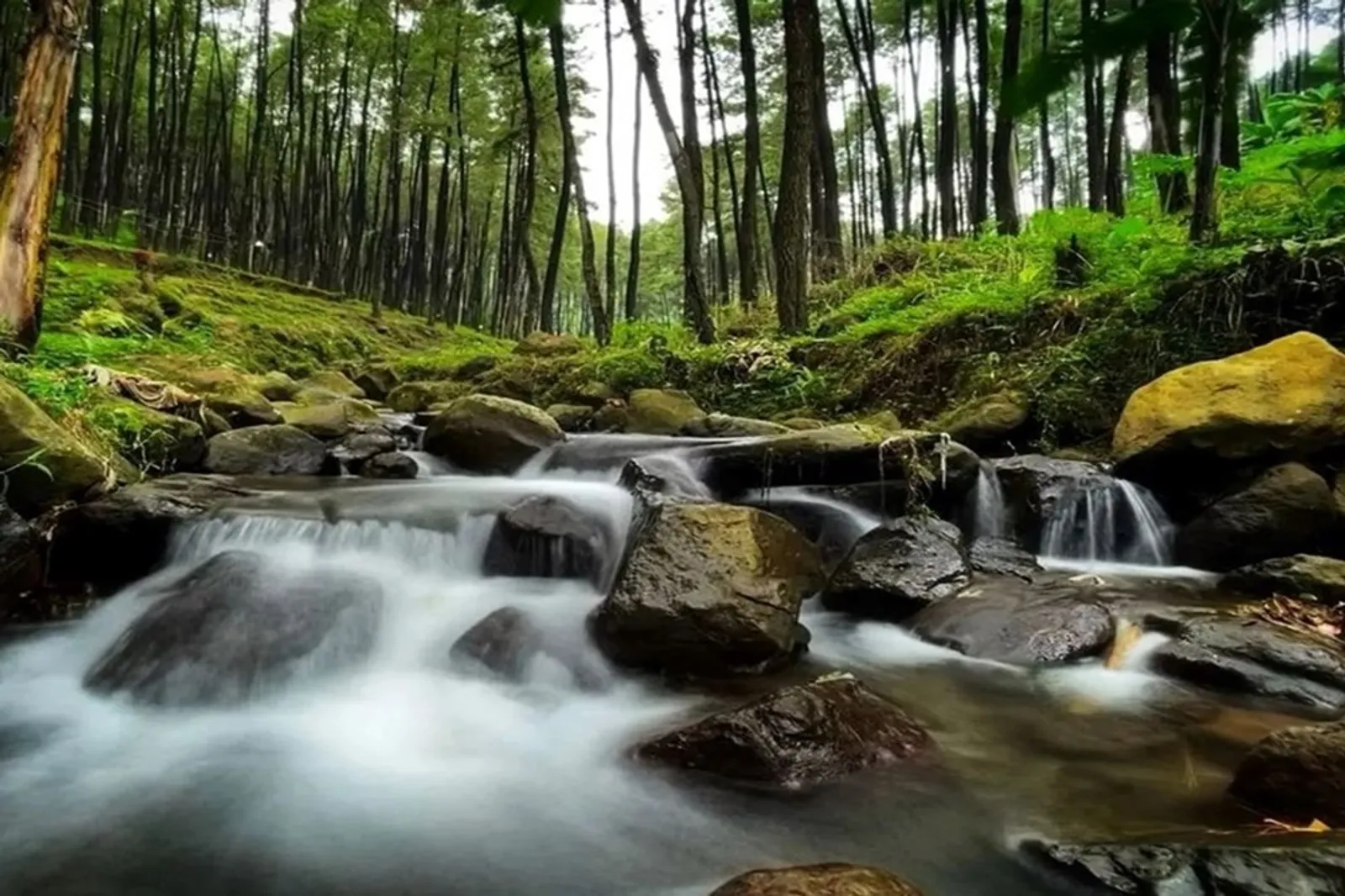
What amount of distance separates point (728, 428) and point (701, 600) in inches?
192

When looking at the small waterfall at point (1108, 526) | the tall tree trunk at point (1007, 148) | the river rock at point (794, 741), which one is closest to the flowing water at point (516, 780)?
the river rock at point (794, 741)

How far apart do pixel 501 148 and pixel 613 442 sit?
54.7 ft

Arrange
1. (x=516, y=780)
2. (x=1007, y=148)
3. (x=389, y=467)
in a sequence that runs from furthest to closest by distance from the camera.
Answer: (x=1007, y=148), (x=389, y=467), (x=516, y=780)

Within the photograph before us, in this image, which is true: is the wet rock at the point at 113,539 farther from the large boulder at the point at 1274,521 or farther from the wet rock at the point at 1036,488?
the large boulder at the point at 1274,521

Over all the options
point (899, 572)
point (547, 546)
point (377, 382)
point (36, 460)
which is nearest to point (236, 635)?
point (36, 460)

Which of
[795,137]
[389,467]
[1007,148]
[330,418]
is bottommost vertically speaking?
[389,467]

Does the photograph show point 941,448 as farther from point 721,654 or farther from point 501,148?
point 501,148

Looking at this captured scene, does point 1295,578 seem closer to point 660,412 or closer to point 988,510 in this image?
point 988,510

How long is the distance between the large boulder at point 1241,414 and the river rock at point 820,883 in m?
5.22

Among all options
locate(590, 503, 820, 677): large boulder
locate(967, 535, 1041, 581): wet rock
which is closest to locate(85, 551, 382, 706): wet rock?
locate(590, 503, 820, 677): large boulder

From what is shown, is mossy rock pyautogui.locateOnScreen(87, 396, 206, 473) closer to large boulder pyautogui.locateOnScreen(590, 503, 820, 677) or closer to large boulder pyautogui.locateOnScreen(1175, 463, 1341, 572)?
large boulder pyautogui.locateOnScreen(590, 503, 820, 677)

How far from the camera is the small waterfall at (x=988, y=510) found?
22.6 feet

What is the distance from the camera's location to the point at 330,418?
10.3 metres

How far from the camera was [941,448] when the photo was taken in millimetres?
6766
